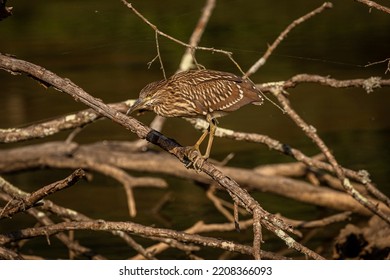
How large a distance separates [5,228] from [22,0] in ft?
19.1

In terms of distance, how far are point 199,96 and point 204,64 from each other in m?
5.03

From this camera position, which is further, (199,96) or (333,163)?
(333,163)

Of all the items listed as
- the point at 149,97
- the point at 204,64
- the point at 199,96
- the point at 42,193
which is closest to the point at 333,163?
the point at 199,96

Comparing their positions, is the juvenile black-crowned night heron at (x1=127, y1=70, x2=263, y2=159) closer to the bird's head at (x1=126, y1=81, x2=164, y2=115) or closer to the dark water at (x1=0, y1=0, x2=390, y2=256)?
the bird's head at (x1=126, y1=81, x2=164, y2=115)

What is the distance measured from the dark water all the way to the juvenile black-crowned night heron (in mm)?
2429

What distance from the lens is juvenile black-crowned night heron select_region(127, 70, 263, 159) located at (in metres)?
4.98

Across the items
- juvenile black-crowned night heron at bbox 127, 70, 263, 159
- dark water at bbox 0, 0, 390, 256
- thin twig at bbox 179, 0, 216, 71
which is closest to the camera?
juvenile black-crowned night heron at bbox 127, 70, 263, 159

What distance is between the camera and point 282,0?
12.7 metres

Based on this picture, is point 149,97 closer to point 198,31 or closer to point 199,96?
point 199,96

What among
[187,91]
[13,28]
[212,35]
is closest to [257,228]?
[187,91]

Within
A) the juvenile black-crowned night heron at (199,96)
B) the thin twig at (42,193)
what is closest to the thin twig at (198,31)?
the juvenile black-crowned night heron at (199,96)

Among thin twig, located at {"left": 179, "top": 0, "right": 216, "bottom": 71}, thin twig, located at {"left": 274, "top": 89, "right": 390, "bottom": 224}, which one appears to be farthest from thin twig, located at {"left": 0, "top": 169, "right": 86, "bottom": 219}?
thin twig, located at {"left": 179, "top": 0, "right": 216, "bottom": 71}

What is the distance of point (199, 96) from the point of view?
503 cm

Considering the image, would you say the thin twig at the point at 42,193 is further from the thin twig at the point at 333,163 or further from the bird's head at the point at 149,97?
the thin twig at the point at 333,163
